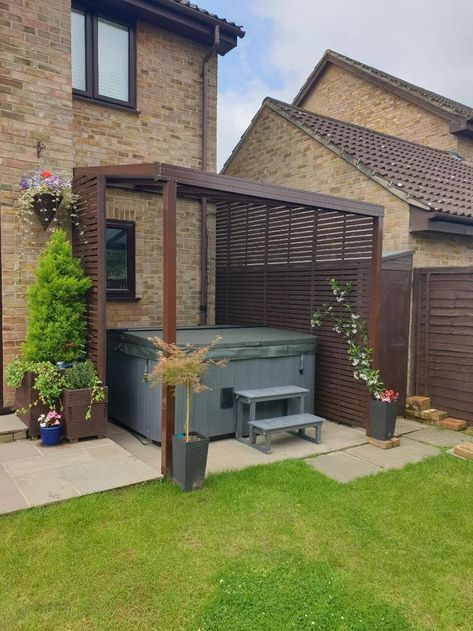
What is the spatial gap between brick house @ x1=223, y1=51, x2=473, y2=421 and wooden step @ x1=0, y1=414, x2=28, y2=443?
459 cm

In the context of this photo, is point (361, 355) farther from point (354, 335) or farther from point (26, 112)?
point (26, 112)

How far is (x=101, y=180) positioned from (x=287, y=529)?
386 cm

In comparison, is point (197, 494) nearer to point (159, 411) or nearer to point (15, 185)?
point (159, 411)

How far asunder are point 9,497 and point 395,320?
16.9ft

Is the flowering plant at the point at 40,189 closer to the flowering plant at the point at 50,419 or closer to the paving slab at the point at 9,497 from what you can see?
the flowering plant at the point at 50,419

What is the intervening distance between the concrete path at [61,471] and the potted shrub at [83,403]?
0.14 m

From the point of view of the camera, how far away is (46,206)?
18.1 feet

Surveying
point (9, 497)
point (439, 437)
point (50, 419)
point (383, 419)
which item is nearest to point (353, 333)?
point (383, 419)

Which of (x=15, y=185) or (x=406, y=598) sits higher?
(x=15, y=185)

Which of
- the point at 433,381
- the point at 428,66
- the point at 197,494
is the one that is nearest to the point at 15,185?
the point at 197,494

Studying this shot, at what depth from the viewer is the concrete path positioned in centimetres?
386

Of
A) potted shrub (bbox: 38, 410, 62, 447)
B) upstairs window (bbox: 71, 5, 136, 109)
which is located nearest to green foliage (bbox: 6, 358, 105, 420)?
potted shrub (bbox: 38, 410, 62, 447)

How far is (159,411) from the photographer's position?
17.3 ft

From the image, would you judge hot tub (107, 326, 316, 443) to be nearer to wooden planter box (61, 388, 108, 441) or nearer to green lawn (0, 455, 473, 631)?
wooden planter box (61, 388, 108, 441)
